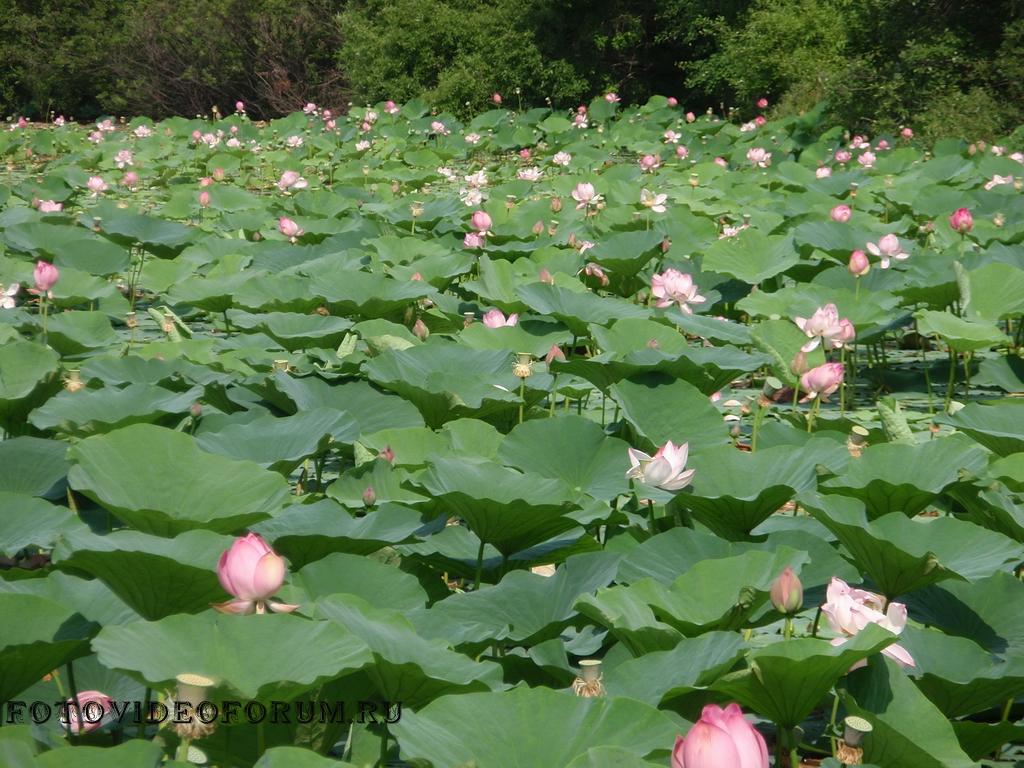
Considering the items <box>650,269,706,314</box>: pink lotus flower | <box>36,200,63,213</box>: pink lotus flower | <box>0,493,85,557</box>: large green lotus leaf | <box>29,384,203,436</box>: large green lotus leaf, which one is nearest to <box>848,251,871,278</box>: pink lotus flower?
<box>650,269,706,314</box>: pink lotus flower

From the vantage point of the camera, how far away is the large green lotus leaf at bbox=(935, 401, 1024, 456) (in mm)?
2188

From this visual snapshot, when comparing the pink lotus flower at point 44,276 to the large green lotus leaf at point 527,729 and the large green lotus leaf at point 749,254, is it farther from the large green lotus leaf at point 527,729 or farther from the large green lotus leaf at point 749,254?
the large green lotus leaf at point 527,729

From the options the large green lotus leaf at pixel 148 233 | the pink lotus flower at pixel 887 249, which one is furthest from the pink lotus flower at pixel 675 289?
the large green lotus leaf at pixel 148 233

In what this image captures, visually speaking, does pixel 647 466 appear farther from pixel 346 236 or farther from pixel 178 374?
pixel 346 236

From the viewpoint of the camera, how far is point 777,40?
449 inches

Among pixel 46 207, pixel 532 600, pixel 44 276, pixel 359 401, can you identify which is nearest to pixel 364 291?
pixel 44 276

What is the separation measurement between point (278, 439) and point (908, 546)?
999mm

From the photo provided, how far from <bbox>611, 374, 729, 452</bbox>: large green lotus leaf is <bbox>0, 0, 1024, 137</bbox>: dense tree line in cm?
692

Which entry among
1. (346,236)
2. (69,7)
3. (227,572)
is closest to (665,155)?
(346,236)

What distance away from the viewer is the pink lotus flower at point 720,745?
94 centimetres

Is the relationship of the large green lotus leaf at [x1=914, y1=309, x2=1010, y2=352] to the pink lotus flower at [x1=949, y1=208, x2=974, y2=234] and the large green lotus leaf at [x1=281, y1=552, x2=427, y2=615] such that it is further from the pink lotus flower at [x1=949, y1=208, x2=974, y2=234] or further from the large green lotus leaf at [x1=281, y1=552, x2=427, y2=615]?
the large green lotus leaf at [x1=281, y1=552, x2=427, y2=615]

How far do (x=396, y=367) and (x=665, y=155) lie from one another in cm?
672

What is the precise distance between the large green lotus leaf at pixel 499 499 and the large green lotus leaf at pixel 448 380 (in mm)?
659

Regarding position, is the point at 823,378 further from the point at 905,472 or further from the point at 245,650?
the point at 245,650
